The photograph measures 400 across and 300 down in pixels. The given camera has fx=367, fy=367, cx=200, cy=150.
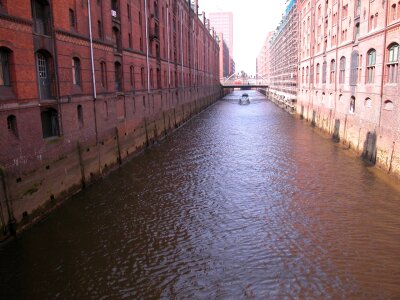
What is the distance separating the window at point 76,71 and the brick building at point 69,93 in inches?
1.8

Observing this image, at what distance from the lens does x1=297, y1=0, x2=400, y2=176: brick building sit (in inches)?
673

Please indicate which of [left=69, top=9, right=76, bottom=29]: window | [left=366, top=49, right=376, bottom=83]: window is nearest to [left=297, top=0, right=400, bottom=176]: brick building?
[left=366, top=49, right=376, bottom=83]: window

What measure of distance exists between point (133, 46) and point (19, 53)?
13943 millimetres

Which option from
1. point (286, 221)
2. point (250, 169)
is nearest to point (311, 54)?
point (250, 169)

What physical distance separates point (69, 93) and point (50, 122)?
5.30 ft

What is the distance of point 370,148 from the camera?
19.6 m

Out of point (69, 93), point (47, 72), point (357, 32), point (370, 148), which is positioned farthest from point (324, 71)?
point (47, 72)

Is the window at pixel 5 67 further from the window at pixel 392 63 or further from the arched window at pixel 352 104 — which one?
the arched window at pixel 352 104

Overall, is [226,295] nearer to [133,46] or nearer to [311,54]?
[133,46]

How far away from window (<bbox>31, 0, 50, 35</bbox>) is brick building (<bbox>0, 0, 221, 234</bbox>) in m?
0.04

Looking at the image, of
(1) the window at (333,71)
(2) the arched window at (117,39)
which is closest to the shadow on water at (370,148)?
(1) the window at (333,71)

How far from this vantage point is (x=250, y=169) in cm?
1973

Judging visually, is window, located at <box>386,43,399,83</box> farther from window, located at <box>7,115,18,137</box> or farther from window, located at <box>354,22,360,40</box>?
window, located at <box>7,115,18,137</box>

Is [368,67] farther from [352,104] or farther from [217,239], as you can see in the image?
[217,239]
